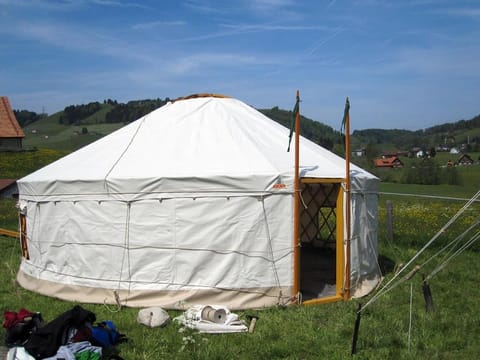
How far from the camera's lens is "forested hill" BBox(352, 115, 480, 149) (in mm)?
49125

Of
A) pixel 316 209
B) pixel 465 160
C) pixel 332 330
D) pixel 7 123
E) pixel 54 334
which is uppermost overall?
pixel 7 123

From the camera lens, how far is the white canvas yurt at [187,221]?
5.40 meters

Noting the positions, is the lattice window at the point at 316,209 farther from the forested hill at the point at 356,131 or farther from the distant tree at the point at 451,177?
the forested hill at the point at 356,131

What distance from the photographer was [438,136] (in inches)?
2164

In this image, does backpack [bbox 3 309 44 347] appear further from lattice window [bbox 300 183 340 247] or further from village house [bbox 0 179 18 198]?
village house [bbox 0 179 18 198]

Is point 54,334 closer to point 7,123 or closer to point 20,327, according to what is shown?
point 20,327

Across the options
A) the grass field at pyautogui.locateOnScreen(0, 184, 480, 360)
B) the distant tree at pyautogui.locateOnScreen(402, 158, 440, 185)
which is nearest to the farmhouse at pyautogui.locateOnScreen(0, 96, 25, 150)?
the distant tree at pyautogui.locateOnScreen(402, 158, 440, 185)

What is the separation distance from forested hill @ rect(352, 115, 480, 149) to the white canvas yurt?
34421mm

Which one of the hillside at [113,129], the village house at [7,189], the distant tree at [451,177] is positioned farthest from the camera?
the hillside at [113,129]

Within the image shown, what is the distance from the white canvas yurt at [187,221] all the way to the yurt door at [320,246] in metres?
0.04

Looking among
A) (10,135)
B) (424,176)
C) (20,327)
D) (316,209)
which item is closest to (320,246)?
(316,209)

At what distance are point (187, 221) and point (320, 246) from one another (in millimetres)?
4633

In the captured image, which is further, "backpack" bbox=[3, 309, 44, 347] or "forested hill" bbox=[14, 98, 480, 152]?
"forested hill" bbox=[14, 98, 480, 152]

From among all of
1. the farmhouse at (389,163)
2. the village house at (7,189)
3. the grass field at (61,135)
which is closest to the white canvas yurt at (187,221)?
the village house at (7,189)
